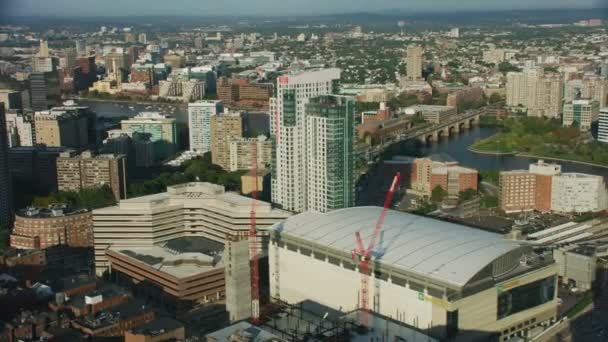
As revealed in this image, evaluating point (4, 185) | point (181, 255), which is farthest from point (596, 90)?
point (181, 255)

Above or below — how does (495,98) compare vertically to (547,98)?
below

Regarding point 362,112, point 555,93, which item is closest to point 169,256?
point 362,112

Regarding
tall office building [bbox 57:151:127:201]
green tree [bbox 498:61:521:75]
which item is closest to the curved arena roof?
tall office building [bbox 57:151:127:201]

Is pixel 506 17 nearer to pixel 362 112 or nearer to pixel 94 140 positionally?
pixel 362 112

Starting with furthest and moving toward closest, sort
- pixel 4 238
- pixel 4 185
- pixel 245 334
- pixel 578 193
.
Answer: pixel 578 193 < pixel 4 185 < pixel 4 238 < pixel 245 334

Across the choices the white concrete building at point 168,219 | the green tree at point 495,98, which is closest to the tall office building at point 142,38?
the green tree at point 495,98

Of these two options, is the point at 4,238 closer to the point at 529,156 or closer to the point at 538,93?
the point at 529,156
